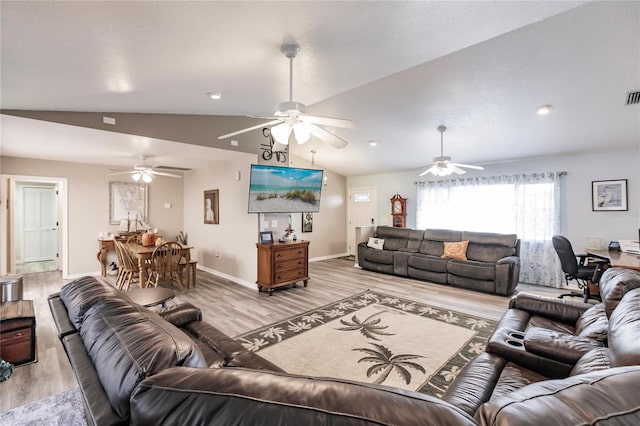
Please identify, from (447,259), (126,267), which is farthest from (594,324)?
(126,267)

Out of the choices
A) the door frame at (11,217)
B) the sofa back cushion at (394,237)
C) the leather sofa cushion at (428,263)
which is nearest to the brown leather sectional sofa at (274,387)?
the leather sofa cushion at (428,263)

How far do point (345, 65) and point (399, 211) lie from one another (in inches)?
201

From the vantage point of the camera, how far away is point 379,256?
6.21m

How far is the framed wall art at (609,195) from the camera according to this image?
14.8 ft

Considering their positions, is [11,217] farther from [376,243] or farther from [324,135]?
[376,243]

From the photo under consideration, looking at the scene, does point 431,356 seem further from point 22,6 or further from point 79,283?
point 22,6

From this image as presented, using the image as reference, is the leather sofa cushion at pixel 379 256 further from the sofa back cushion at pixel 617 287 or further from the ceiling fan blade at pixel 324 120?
the ceiling fan blade at pixel 324 120

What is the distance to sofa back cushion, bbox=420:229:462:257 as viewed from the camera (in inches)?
232

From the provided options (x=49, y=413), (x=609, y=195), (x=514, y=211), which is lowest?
(x=49, y=413)

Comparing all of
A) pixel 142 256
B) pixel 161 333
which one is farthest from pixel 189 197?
pixel 161 333

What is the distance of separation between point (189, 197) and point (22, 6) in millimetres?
5799

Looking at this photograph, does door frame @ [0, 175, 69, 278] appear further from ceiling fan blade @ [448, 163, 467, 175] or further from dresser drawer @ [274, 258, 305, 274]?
ceiling fan blade @ [448, 163, 467, 175]

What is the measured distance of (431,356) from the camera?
8.79 feet

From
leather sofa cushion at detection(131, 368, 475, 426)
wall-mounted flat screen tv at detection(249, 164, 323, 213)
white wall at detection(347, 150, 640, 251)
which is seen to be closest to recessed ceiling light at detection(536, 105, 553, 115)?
white wall at detection(347, 150, 640, 251)
